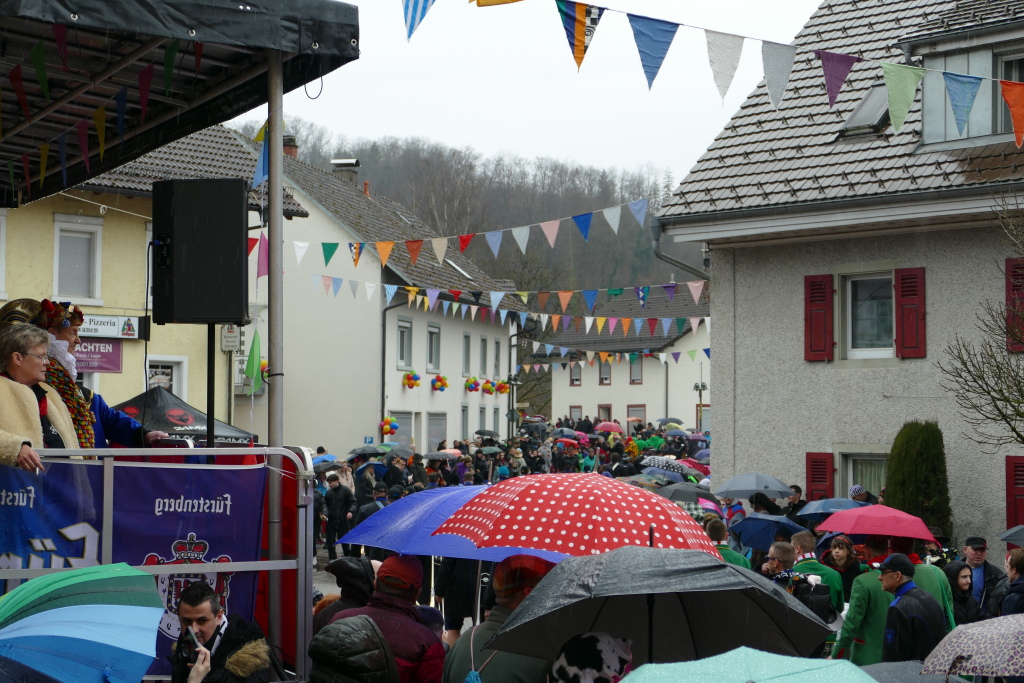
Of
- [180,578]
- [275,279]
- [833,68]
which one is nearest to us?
[180,578]

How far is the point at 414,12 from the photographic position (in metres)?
8.68

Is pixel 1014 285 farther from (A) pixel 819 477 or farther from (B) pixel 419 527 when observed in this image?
(B) pixel 419 527

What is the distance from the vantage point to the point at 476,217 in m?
60.2

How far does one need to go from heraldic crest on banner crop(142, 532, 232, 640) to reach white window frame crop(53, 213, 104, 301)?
812 inches

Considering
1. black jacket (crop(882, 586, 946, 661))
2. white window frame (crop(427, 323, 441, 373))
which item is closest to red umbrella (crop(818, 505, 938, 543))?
black jacket (crop(882, 586, 946, 661))

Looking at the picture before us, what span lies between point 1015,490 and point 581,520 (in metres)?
12.0

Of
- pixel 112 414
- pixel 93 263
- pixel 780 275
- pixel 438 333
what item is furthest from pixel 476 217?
pixel 112 414

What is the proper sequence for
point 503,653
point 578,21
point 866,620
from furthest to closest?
point 578,21 < point 866,620 < point 503,653

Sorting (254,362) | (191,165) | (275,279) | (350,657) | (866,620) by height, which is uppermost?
(191,165)

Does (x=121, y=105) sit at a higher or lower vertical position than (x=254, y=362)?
higher

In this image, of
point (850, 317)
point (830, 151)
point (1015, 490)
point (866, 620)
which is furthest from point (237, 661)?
point (830, 151)

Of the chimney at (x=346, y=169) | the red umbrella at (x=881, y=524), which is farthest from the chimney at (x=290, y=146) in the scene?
the red umbrella at (x=881, y=524)

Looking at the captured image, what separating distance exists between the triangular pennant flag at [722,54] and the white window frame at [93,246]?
18.2 meters

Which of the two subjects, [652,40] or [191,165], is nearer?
[652,40]
